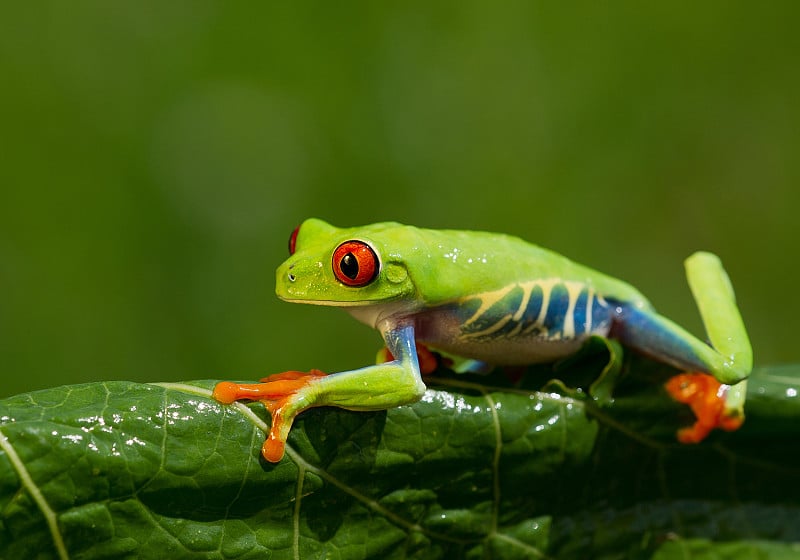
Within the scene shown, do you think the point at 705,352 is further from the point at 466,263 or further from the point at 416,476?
the point at 416,476

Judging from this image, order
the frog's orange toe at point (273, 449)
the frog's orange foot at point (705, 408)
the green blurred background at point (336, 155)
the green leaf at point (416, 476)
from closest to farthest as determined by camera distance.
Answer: the green leaf at point (416, 476) → the frog's orange toe at point (273, 449) → the frog's orange foot at point (705, 408) → the green blurred background at point (336, 155)

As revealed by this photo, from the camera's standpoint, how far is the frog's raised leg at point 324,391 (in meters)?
1.66

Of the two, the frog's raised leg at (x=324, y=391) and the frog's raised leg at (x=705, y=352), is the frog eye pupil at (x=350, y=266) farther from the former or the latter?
the frog's raised leg at (x=705, y=352)

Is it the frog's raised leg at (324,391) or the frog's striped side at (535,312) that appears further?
the frog's striped side at (535,312)

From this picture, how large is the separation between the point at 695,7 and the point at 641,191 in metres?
1.10

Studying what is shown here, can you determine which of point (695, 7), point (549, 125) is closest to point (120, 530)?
point (549, 125)

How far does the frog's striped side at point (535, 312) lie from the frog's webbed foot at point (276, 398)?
0.50 meters

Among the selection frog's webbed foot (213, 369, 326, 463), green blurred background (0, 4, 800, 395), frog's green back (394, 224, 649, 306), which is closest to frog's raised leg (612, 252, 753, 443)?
frog's green back (394, 224, 649, 306)

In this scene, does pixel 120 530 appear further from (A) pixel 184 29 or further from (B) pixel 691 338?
(A) pixel 184 29

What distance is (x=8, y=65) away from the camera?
3.90 m

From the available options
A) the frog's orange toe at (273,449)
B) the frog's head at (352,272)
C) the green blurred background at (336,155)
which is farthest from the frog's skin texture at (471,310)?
the green blurred background at (336,155)

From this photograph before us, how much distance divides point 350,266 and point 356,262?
0.02 m

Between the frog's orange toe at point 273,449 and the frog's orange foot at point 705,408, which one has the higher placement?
the frog's orange foot at point 705,408

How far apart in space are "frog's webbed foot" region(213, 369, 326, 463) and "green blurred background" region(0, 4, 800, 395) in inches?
89.2
